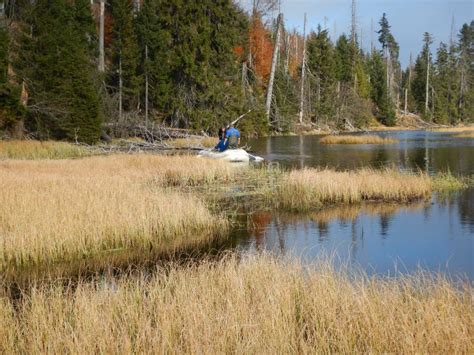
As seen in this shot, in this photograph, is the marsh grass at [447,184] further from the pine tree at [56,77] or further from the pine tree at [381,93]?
the pine tree at [381,93]

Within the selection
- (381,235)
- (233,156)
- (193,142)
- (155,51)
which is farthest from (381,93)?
(381,235)

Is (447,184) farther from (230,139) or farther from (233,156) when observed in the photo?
(230,139)

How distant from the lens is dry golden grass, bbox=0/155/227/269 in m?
8.30

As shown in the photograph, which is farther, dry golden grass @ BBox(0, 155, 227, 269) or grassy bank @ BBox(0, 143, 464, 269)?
grassy bank @ BBox(0, 143, 464, 269)

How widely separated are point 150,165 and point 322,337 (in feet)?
43.6

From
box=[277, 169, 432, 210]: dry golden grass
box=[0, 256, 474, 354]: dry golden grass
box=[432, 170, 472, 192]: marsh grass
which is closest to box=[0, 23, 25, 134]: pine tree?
box=[277, 169, 432, 210]: dry golden grass

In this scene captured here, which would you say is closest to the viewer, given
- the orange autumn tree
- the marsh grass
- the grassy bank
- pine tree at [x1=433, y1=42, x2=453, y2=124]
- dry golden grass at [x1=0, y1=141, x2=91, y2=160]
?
the grassy bank

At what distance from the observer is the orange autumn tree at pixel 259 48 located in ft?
164

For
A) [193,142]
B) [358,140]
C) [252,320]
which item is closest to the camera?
[252,320]

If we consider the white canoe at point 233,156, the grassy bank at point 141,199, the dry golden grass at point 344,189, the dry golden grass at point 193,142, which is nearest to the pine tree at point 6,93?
the grassy bank at point 141,199

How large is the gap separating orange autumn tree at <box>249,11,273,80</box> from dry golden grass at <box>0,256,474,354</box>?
4522 cm

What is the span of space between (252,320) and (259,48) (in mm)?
49230

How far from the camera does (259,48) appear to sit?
5184 centimetres

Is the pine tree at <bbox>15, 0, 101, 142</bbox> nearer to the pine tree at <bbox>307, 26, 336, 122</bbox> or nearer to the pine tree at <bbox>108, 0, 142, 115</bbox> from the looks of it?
the pine tree at <bbox>108, 0, 142, 115</bbox>
